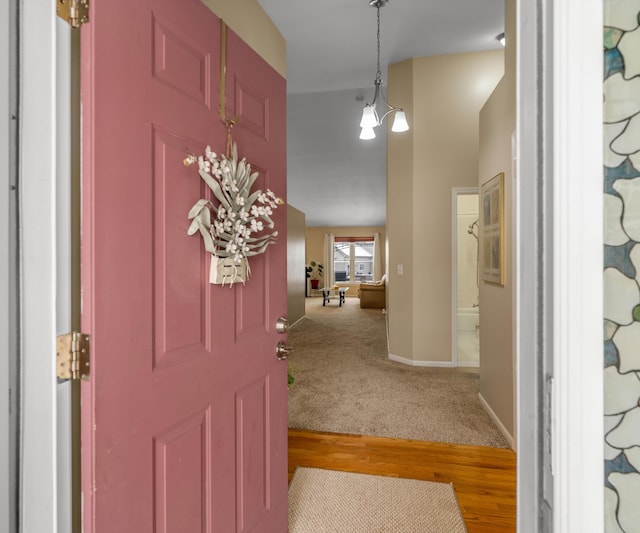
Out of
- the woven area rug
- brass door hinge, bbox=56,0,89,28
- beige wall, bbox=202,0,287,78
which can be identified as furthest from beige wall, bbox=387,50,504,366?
brass door hinge, bbox=56,0,89,28

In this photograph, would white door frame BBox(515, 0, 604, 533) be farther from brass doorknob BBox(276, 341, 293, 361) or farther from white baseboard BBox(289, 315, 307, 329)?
white baseboard BBox(289, 315, 307, 329)

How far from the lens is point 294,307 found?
726 cm

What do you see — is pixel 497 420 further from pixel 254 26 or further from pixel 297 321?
pixel 297 321

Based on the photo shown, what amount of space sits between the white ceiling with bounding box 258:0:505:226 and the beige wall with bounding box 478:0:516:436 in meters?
0.89

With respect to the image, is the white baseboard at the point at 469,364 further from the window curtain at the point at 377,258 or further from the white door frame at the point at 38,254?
the window curtain at the point at 377,258

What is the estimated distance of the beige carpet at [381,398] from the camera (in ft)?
8.84

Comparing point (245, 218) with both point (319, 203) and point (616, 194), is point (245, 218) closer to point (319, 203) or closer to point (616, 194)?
point (616, 194)

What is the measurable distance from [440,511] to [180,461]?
56.6 inches

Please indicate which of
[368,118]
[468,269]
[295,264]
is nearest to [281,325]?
[368,118]

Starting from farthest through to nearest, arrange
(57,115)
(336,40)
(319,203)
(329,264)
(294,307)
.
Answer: (329,264), (319,203), (294,307), (336,40), (57,115)

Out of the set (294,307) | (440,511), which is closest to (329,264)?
(294,307)

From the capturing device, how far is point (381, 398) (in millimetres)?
3283

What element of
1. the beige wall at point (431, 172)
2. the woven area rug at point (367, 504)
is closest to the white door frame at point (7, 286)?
the woven area rug at point (367, 504)

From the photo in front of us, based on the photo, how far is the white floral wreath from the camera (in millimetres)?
1078
